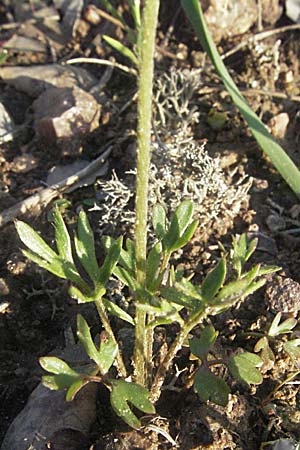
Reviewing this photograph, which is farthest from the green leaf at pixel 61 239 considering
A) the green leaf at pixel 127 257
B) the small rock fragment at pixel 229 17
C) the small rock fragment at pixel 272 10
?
the small rock fragment at pixel 272 10

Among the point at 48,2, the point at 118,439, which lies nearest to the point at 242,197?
the point at 118,439

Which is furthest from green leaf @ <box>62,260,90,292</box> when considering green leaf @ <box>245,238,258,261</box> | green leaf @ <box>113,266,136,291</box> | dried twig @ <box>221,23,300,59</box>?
dried twig @ <box>221,23,300,59</box>

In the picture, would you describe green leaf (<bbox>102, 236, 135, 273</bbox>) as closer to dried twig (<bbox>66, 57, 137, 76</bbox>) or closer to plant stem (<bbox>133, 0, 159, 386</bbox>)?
plant stem (<bbox>133, 0, 159, 386</bbox>)

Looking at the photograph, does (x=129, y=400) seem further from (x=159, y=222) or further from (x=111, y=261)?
(x=159, y=222)

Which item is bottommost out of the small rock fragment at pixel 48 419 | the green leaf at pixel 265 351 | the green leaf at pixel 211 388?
the small rock fragment at pixel 48 419

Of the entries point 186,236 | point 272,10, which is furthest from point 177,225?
point 272,10

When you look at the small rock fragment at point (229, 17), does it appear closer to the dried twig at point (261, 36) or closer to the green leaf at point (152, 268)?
the dried twig at point (261, 36)

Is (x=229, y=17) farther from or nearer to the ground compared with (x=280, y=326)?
farther from the ground
